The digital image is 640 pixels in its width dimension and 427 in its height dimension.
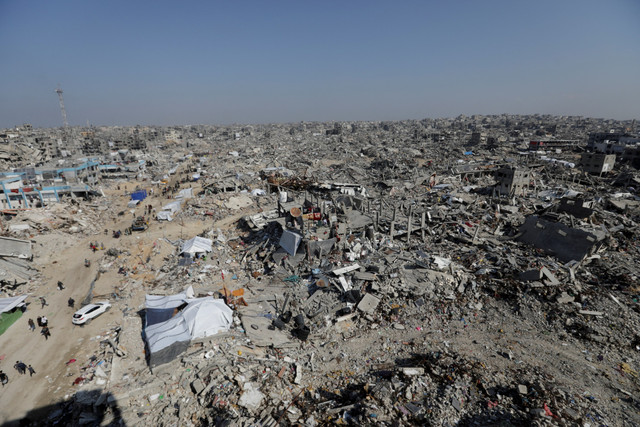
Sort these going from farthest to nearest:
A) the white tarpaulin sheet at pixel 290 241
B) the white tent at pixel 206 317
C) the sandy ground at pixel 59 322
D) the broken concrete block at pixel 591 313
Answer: the white tarpaulin sheet at pixel 290 241, the broken concrete block at pixel 591 313, the white tent at pixel 206 317, the sandy ground at pixel 59 322

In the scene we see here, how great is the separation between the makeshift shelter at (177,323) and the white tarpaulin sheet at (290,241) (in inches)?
193

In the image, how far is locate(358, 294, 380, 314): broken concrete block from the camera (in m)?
12.1

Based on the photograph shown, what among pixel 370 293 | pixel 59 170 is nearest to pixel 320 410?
pixel 370 293

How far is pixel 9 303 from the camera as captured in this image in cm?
1353

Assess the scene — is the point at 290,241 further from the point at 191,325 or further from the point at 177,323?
the point at 177,323

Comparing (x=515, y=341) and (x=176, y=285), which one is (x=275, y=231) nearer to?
(x=176, y=285)

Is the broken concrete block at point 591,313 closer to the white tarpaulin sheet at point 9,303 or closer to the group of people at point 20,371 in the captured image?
the group of people at point 20,371

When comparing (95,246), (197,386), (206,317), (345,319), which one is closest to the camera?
(197,386)

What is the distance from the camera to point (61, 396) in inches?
379

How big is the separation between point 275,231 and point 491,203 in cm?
1831

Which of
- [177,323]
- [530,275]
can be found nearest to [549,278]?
[530,275]

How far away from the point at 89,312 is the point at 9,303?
4105mm

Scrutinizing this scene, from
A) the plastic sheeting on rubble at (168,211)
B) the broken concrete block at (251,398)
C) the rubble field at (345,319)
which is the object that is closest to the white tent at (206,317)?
the rubble field at (345,319)

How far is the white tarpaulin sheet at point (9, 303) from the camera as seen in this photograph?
13.2 metres
